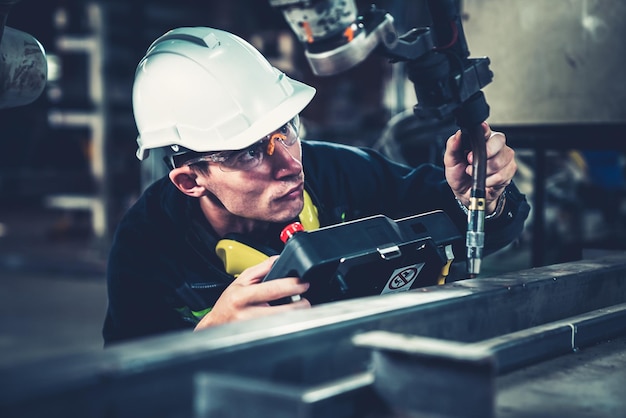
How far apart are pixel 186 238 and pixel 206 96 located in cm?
28

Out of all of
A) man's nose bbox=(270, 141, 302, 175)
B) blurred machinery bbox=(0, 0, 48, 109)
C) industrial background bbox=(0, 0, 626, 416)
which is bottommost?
industrial background bbox=(0, 0, 626, 416)

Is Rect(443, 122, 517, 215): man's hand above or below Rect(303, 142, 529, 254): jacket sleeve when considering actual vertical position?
above

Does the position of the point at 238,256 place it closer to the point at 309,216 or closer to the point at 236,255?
the point at 236,255

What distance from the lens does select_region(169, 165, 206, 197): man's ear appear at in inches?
62.1

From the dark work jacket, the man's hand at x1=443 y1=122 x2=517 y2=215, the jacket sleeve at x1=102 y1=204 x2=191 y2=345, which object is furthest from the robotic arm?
the jacket sleeve at x1=102 y1=204 x2=191 y2=345

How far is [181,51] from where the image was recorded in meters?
1.58

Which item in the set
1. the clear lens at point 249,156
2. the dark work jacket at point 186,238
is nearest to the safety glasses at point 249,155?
the clear lens at point 249,156

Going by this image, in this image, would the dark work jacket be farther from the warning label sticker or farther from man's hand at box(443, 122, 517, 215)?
the warning label sticker

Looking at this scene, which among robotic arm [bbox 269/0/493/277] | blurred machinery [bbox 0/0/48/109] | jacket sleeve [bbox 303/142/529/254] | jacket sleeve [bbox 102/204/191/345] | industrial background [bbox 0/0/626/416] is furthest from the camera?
industrial background [bbox 0/0/626/416]

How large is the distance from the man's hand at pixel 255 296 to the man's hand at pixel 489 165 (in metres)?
0.45

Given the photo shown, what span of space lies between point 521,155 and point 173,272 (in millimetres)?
2043

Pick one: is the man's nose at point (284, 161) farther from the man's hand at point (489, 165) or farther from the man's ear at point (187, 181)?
the man's hand at point (489, 165)

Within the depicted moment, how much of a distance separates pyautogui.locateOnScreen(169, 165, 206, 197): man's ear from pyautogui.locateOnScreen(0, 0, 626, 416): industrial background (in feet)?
2.01

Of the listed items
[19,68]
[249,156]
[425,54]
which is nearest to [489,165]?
[425,54]
